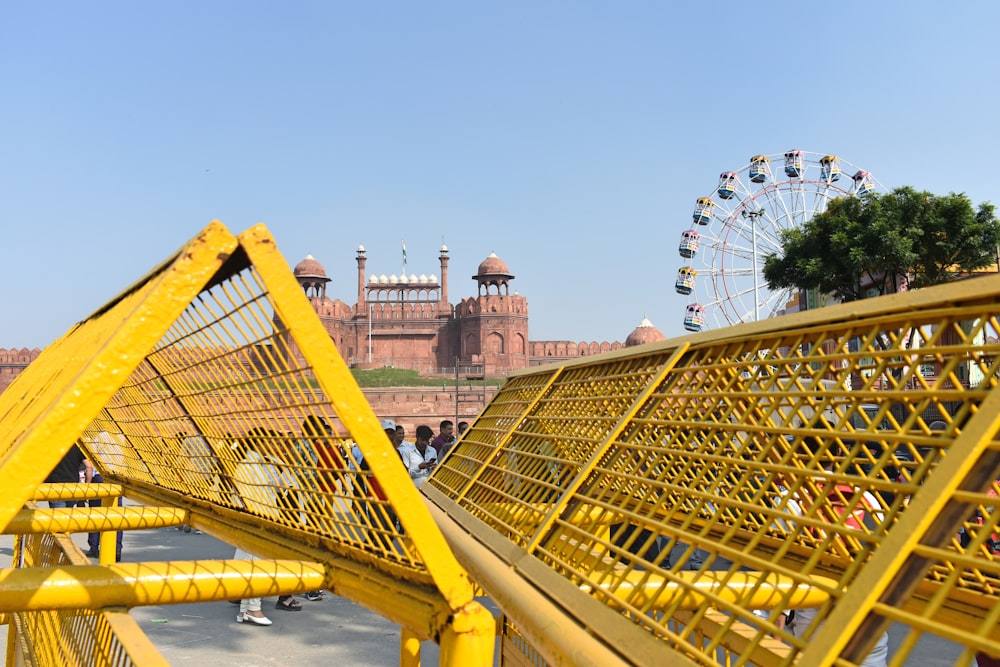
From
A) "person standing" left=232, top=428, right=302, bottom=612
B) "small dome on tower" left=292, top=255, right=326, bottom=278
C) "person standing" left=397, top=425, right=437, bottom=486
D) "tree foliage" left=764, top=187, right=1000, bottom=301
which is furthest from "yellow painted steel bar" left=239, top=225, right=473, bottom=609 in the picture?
"small dome on tower" left=292, top=255, right=326, bottom=278

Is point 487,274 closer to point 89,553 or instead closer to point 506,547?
point 89,553

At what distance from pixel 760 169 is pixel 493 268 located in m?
15.4

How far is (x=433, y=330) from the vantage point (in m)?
40.6

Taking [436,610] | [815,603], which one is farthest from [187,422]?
[815,603]

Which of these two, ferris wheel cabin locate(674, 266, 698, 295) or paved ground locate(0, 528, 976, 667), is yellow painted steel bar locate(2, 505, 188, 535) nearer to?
paved ground locate(0, 528, 976, 667)

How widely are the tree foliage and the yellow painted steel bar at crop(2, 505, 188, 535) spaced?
17.9 meters

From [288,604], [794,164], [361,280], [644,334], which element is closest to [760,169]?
[794,164]

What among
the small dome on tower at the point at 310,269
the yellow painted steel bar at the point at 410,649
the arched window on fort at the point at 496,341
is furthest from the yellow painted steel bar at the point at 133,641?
the small dome on tower at the point at 310,269

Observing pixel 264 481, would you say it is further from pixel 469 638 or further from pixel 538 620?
pixel 538 620

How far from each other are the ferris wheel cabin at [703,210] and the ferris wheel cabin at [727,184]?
75 centimetres

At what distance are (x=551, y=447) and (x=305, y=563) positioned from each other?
0.98 meters

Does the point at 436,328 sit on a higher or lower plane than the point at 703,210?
lower

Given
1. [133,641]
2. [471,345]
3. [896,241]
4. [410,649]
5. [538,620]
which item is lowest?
[133,641]

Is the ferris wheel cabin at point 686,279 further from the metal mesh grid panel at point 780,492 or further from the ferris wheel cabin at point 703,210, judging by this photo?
the metal mesh grid panel at point 780,492
